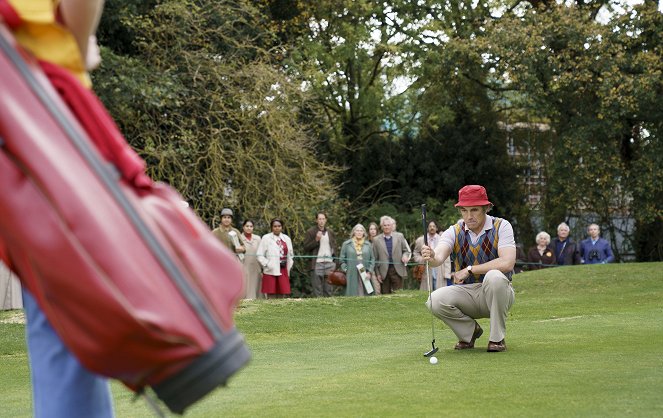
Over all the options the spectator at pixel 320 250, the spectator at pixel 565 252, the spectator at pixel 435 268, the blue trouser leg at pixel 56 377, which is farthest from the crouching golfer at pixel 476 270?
the spectator at pixel 565 252

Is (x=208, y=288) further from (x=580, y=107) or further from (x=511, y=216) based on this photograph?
(x=511, y=216)

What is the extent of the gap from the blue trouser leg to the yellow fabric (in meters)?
0.82

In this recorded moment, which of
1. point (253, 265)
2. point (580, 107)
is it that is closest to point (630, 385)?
point (253, 265)

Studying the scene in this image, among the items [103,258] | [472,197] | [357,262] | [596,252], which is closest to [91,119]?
[103,258]

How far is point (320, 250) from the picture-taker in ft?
80.7

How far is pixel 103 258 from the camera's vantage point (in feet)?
9.81

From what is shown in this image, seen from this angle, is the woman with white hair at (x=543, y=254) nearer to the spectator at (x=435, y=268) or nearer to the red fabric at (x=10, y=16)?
→ the spectator at (x=435, y=268)

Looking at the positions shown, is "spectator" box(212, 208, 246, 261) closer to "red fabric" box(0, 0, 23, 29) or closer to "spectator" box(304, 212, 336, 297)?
"spectator" box(304, 212, 336, 297)

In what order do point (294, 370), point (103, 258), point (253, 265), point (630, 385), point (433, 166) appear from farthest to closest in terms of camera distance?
point (433, 166), point (253, 265), point (294, 370), point (630, 385), point (103, 258)

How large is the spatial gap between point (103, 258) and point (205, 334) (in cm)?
35

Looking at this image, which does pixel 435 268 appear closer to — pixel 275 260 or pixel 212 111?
pixel 275 260

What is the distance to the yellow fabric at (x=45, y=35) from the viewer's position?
331 centimetres

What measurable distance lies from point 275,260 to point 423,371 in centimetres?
1316

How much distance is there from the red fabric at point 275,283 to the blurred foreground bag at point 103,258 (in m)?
20.0
